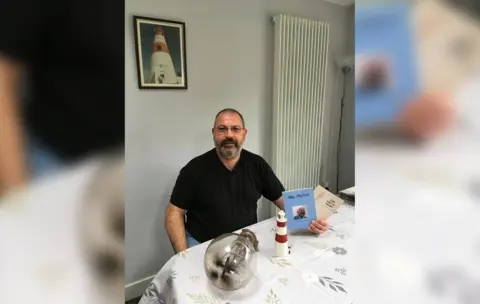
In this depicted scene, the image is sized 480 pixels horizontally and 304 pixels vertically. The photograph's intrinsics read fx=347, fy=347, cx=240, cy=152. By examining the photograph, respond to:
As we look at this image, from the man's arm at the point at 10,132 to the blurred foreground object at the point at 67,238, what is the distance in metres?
0.01

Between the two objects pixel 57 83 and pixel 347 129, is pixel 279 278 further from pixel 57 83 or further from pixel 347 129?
pixel 347 129

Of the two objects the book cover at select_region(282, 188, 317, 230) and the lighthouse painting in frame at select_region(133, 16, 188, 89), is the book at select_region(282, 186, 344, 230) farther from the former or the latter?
the lighthouse painting in frame at select_region(133, 16, 188, 89)

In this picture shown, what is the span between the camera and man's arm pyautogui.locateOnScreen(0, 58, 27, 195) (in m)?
0.25

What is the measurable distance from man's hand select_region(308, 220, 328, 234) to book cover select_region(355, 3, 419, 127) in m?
1.07

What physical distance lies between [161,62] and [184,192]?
78cm

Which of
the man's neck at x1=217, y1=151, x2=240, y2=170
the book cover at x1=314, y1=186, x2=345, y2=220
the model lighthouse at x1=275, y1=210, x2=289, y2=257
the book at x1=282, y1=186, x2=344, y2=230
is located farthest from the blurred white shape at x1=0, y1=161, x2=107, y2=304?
the man's neck at x1=217, y1=151, x2=240, y2=170

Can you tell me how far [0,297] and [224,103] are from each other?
202 cm

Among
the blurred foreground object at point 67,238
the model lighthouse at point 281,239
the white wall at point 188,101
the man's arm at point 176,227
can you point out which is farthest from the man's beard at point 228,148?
the blurred foreground object at point 67,238

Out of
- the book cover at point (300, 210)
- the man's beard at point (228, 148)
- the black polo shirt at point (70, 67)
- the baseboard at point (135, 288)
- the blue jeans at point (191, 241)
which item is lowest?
the baseboard at point (135, 288)

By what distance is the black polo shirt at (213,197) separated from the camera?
1.58 meters

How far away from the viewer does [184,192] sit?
156 centimetres

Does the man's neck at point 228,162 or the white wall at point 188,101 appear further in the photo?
the white wall at point 188,101

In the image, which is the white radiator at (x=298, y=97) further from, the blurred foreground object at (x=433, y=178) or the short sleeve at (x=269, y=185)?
the blurred foreground object at (x=433, y=178)

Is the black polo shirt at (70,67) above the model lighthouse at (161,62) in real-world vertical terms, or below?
below
